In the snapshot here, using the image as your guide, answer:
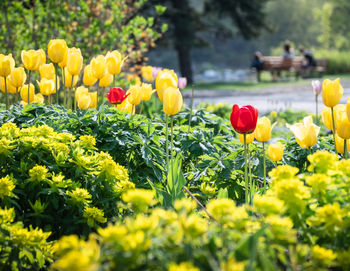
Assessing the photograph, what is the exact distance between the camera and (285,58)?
25.1m

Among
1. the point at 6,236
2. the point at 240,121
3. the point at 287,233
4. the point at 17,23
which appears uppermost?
the point at 17,23

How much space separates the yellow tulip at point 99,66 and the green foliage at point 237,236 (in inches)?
80.6

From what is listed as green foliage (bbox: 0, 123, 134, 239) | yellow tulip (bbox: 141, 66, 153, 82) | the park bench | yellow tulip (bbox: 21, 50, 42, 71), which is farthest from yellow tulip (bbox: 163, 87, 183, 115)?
the park bench

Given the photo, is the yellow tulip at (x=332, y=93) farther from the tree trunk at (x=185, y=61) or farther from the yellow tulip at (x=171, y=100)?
the tree trunk at (x=185, y=61)

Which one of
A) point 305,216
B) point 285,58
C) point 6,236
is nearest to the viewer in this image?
point 305,216

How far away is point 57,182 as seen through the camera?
232 centimetres

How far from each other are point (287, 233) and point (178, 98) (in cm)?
A: 125

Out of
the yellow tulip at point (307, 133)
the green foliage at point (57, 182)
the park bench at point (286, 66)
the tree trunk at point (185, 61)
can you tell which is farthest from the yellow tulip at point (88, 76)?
the park bench at point (286, 66)

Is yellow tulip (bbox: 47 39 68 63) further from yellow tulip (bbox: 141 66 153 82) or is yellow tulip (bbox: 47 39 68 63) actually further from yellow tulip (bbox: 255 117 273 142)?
yellow tulip (bbox: 141 66 153 82)

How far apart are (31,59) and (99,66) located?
559 mm

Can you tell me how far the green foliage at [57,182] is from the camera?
232 cm

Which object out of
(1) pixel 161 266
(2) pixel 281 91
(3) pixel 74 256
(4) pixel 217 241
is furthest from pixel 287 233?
(2) pixel 281 91

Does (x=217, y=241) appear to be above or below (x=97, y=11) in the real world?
below

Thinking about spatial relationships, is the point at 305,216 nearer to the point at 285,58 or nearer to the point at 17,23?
the point at 17,23
